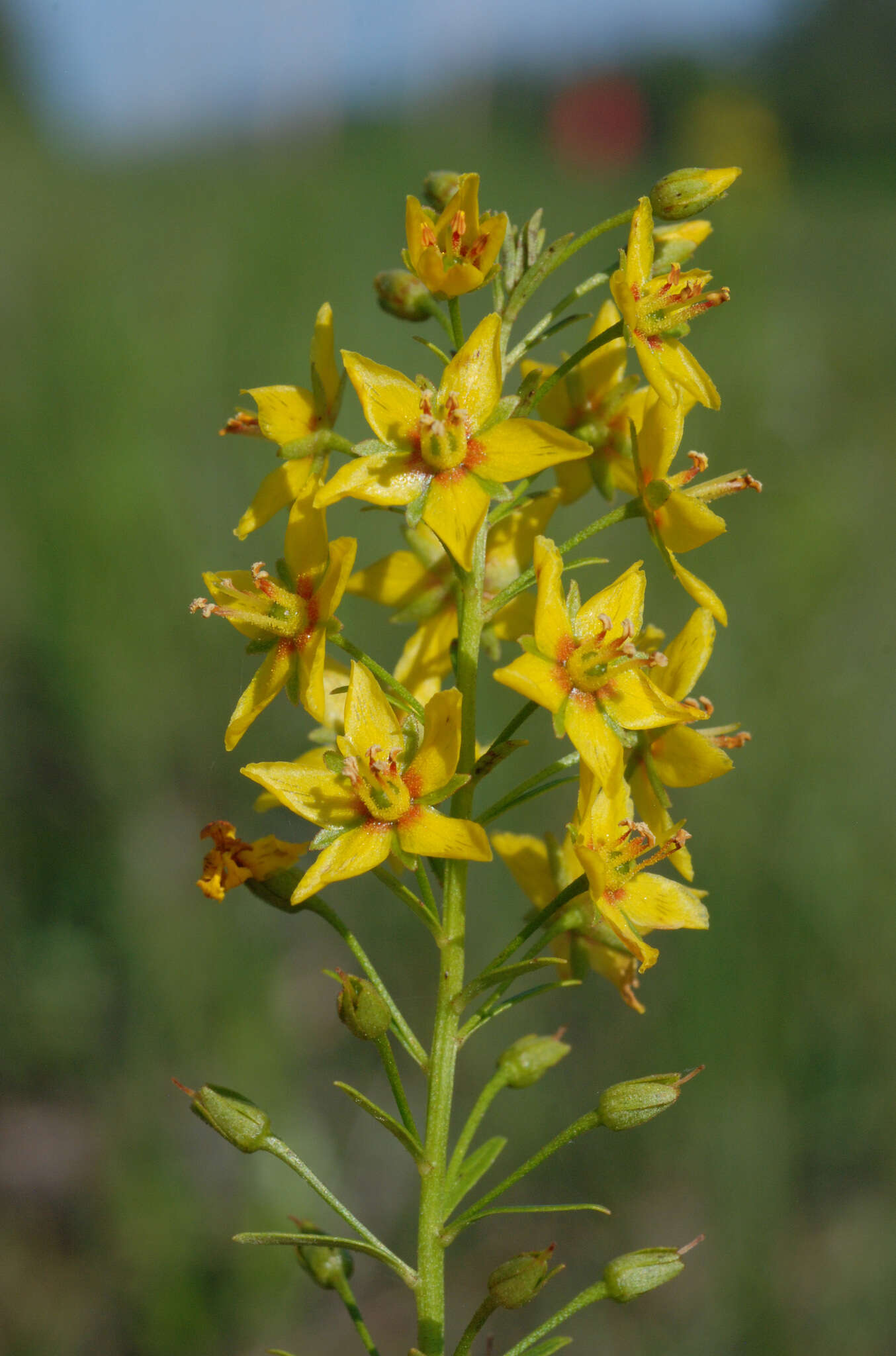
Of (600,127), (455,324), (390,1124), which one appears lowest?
(390,1124)

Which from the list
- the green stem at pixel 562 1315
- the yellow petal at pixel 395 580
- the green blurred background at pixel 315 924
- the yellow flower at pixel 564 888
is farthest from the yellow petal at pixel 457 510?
the green blurred background at pixel 315 924

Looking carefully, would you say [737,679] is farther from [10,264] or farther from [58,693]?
[10,264]

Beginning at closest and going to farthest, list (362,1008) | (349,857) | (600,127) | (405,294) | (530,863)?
(362,1008)
(349,857)
(405,294)
(530,863)
(600,127)

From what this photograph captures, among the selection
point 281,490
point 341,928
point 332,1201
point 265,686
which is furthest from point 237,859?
point 281,490

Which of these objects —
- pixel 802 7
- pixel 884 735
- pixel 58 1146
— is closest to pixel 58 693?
pixel 58 1146

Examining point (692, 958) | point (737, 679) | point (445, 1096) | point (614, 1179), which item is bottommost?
point (614, 1179)

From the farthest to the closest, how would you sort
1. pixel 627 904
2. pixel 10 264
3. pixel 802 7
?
pixel 802 7 < pixel 10 264 < pixel 627 904

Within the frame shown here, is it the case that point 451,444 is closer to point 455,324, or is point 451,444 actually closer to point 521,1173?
point 455,324
